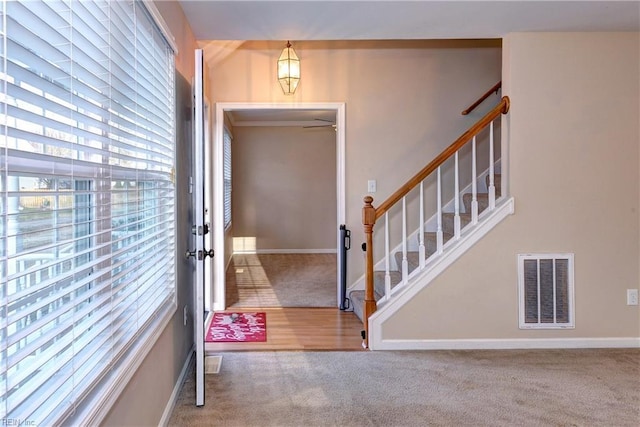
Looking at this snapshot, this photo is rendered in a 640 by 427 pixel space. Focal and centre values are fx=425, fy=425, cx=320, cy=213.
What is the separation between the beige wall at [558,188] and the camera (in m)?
3.06

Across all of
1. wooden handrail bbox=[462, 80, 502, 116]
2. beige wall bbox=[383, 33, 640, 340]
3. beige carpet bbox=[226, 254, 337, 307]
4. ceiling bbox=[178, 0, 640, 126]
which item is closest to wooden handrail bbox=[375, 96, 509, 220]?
beige wall bbox=[383, 33, 640, 340]

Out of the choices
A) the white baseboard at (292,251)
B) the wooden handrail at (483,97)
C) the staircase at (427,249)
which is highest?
the wooden handrail at (483,97)

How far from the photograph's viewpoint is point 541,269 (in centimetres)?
310

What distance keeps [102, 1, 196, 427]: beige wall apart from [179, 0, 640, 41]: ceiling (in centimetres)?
25

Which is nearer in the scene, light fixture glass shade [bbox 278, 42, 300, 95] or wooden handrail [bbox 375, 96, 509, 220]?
wooden handrail [bbox 375, 96, 509, 220]

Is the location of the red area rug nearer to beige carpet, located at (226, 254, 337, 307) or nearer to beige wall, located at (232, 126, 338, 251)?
beige carpet, located at (226, 254, 337, 307)

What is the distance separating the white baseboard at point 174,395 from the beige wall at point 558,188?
139 cm

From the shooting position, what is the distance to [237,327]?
3568 mm

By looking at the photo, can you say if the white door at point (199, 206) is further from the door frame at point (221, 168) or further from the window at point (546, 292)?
the window at point (546, 292)

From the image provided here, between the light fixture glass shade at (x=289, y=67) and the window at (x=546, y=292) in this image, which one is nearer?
the window at (x=546, y=292)

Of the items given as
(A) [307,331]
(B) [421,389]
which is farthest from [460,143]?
(A) [307,331]

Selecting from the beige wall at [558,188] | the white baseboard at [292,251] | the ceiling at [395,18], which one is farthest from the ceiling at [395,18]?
the white baseboard at [292,251]

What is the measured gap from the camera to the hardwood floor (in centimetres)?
312

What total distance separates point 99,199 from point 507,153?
2744 mm
